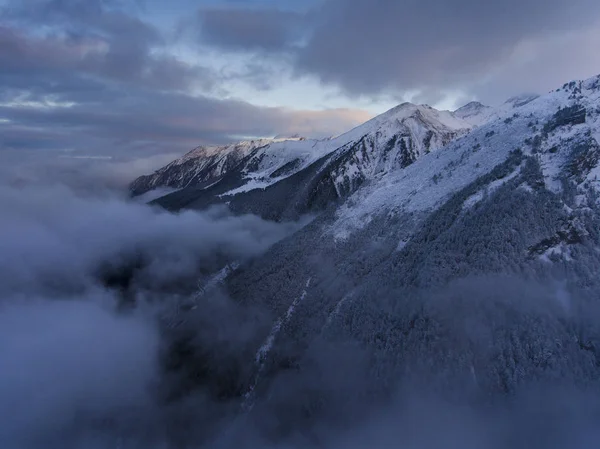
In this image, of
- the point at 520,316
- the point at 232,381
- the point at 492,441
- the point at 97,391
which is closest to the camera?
the point at 492,441

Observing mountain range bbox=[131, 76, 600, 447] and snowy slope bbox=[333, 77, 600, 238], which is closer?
mountain range bbox=[131, 76, 600, 447]

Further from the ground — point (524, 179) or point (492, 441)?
point (524, 179)

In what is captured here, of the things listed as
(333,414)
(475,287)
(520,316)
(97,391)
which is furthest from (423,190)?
(97,391)

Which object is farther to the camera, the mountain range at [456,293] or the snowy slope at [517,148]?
the snowy slope at [517,148]

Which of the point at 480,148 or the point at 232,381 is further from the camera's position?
the point at 480,148

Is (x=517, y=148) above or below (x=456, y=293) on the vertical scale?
above

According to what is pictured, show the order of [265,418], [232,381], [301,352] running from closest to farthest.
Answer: [265,418] < [301,352] < [232,381]

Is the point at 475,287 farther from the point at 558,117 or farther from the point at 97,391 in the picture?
the point at 97,391

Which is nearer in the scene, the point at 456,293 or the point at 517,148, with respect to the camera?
the point at 456,293
